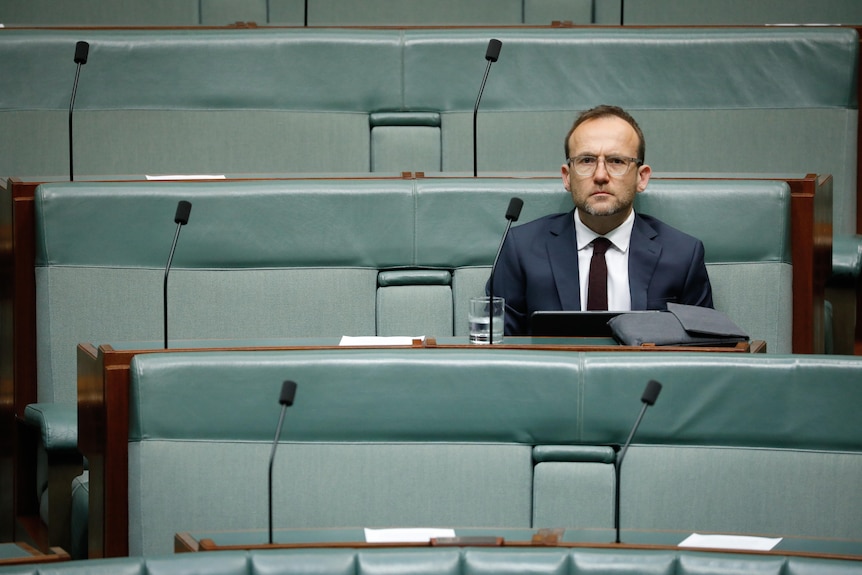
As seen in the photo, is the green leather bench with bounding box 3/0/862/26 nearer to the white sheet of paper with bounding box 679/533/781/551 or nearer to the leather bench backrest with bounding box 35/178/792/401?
the leather bench backrest with bounding box 35/178/792/401

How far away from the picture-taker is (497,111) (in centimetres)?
122

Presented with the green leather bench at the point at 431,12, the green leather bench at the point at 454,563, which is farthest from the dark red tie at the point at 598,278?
Result: the green leather bench at the point at 431,12

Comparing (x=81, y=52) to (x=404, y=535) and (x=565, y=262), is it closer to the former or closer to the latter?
(x=565, y=262)

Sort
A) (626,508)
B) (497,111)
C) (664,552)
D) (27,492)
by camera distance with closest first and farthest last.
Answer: (664,552)
(626,508)
(27,492)
(497,111)

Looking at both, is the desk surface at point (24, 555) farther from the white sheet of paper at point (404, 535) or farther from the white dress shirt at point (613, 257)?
the white dress shirt at point (613, 257)

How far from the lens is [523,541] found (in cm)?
58

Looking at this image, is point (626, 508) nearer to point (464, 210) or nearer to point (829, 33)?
point (464, 210)

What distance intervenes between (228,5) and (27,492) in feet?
2.37

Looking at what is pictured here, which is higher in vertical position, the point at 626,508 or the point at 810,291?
the point at 810,291

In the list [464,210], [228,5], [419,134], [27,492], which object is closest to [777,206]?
[464,210]

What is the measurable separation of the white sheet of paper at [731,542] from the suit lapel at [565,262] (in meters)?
0.41

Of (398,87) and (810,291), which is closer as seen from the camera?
(810,291)

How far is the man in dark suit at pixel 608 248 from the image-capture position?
988 mm

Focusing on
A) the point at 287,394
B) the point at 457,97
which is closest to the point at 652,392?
the point at 287,394
